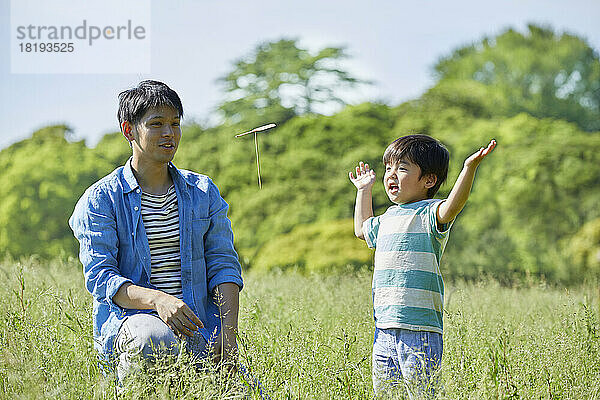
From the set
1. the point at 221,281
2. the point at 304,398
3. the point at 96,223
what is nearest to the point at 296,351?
the point at 304,398

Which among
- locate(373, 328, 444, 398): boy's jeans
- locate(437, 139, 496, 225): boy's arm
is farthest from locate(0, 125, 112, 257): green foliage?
locate(437, 139, 496, 225): boy's arm

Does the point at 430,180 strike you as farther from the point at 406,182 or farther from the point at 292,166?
the point at 292,166

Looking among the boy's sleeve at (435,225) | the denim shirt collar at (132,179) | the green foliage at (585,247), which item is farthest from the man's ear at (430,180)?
the green foliage at (585,247)

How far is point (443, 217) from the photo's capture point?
8.39 feet

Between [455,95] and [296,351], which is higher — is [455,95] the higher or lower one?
the higher one

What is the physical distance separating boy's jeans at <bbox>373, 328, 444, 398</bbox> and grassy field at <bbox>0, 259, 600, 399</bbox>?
0.06 m

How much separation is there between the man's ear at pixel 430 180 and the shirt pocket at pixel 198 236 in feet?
3.05

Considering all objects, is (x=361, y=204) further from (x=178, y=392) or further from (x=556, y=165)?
(x=556, y=165)

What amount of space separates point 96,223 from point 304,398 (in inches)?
41.4

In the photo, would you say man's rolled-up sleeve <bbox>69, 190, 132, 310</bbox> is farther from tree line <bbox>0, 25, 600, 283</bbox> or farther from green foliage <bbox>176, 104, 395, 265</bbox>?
green foliage <bbox>176, 104, 395, 265</bbox>

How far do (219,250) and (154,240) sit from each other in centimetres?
28

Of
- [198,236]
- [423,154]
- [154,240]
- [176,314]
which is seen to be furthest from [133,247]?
[423,154]

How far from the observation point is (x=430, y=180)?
9.25ft

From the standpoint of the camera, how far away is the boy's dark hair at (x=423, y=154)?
9.09ft
